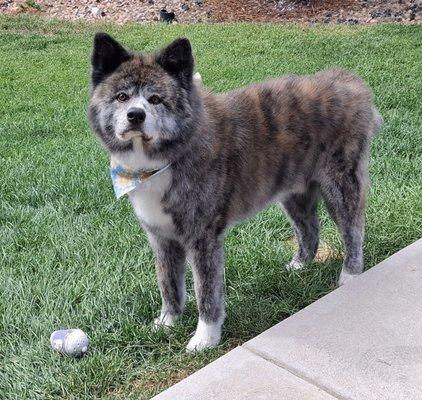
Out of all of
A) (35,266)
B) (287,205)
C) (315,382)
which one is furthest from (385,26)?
(315,382)

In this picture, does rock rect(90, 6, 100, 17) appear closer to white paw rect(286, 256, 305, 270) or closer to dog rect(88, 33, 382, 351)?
dog rect(88, 33, 382, 351)

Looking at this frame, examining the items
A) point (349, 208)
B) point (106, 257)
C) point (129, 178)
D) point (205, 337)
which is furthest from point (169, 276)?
point (349, 208)

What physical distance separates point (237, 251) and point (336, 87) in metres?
1.16

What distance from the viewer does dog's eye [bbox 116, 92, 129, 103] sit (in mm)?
2924

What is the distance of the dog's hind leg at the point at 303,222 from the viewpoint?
12.9ft

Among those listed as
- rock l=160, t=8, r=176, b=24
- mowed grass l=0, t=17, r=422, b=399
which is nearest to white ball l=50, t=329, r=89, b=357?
mowed grass l=0, t=17, r=422, b=399

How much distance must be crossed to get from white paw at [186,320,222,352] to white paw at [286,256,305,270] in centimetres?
77

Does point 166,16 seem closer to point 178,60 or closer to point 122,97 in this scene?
point 178,60

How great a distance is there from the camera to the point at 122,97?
293 cm

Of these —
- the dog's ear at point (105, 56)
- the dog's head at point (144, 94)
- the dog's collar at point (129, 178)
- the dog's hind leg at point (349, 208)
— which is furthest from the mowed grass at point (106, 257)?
the dog's ear at point (105, 56)

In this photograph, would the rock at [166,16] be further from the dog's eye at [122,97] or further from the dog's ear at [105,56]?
the dog's eye at [122,97]

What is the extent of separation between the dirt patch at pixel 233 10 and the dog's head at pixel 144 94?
9871 mm

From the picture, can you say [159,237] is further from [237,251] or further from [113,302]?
[237,251]

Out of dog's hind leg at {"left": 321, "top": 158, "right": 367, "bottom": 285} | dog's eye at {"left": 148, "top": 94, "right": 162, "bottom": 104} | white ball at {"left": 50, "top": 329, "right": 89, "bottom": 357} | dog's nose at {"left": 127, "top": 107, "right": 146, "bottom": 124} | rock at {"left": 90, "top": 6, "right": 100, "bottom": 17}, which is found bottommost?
white ball at {"left": 50, "top": 329, "right": 89, "bottom": 357}
